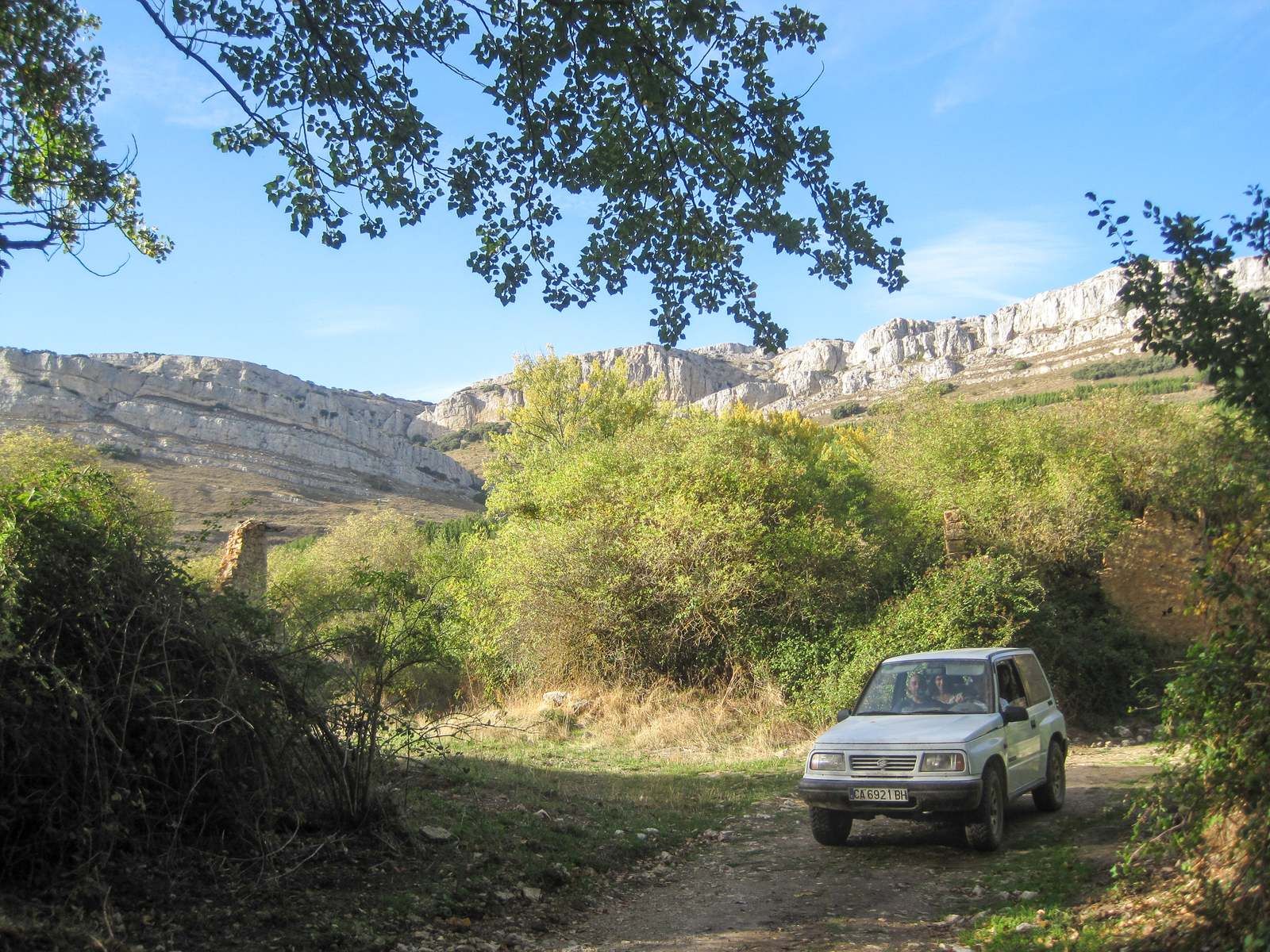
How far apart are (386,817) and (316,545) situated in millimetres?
45339

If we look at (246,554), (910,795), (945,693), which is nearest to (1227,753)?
(910,795)

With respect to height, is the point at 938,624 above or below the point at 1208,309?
below

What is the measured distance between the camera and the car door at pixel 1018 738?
28.5ft

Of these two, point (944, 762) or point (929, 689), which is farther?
point (929, 689)

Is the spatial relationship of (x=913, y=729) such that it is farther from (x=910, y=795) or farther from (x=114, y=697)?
(x=114, y=697)

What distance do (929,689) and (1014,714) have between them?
2.91 feet

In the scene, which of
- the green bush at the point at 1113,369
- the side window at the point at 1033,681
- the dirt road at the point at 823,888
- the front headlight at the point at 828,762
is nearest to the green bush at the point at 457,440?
the green bush at the point at 1113,369

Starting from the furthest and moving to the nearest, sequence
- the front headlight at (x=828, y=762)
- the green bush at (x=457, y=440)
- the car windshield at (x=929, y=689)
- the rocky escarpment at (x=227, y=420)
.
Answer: the green bush at (x=457, y=440) < the rocky escarpment at (x=227, y=420) < the car windshield at (x=929, y=689) < the front headlight at (x=828, y=762)

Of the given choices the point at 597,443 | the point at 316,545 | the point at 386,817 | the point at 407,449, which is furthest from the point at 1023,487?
the point at 407,449

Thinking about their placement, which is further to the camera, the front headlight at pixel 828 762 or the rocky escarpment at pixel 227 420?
the rocky escarpment at pixel 227 420

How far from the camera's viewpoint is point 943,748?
7.89m

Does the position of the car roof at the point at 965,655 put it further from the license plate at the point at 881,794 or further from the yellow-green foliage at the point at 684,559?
the yellow-green foliage at the point at 684,559

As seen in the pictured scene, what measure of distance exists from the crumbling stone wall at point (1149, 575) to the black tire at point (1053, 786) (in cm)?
934

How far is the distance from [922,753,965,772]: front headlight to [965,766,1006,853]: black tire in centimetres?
33
